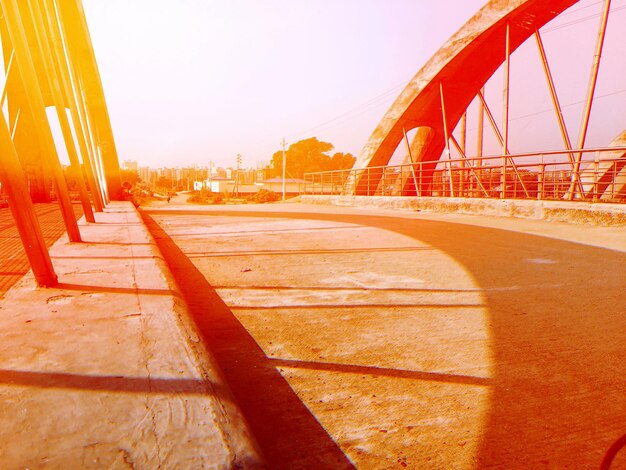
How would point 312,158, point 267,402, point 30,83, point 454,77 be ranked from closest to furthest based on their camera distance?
point 267,402 < point 30,83 < point 454,77 < point 312,158

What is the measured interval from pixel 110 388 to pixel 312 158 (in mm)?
73288

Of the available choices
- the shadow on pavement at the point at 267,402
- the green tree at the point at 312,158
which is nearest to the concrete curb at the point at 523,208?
the shadow on pavement at the point at 267,402

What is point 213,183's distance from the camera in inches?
3278

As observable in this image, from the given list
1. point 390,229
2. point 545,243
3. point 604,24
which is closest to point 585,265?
point 545,243

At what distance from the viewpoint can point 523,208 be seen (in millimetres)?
8273

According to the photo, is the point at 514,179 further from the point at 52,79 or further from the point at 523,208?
the point at 52,79

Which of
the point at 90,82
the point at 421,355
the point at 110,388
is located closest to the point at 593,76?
the point at 421,355

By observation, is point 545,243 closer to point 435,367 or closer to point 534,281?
point 534,281

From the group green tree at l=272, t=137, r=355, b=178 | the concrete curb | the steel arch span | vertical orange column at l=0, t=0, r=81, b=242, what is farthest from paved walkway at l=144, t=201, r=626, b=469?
green tree at l=272, t=137, r=355, b=178

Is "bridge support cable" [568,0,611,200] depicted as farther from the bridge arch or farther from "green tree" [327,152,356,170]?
"green tree" [327,152,356,170]

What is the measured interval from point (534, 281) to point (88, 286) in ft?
9.83

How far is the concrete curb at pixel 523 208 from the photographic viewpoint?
21.7 ft

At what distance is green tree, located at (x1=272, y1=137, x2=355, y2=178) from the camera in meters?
72.9

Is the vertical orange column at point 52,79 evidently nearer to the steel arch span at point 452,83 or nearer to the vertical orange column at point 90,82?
the vertical orange column at point 90,82
